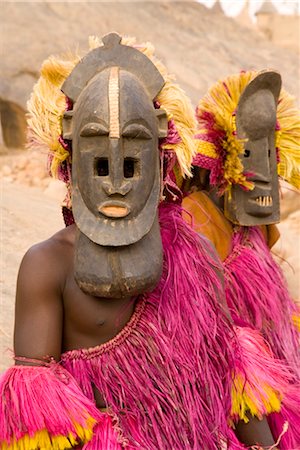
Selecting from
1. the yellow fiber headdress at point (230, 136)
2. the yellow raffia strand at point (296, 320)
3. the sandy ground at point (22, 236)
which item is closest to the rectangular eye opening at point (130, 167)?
the yellow fiber headdress at point (230, 136)

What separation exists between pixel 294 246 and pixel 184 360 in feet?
10.0

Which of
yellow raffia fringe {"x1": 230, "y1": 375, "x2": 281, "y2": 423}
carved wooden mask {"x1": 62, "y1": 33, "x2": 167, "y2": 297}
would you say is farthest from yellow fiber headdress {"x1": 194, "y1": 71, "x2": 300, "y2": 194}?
carved wooden mask {"x1": 62, "y1": 33, "x2": 167, "y2": 297}

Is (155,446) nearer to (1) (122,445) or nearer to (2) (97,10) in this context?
(1) (122,445)

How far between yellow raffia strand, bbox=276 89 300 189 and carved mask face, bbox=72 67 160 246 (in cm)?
155

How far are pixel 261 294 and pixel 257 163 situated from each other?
55cm

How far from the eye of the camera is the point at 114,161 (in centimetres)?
221

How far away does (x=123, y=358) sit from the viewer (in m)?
2.39

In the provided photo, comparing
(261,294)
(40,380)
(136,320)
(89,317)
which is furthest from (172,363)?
(261,294)

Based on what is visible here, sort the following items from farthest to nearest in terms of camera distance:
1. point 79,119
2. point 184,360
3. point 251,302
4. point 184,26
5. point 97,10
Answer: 1. point 184,26
2. point 97,10
3. point 251,302
4. point 184,360
5. point 79,119

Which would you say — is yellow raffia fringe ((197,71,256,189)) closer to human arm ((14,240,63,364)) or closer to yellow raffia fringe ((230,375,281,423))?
yellow raffia fringe ((230,375,281,423))

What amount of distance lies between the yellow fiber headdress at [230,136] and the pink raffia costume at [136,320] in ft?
3.51

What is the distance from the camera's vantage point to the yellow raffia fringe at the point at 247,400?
257cm

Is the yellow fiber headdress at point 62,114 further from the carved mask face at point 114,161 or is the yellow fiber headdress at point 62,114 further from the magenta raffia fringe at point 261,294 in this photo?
the magenta raffia fringe at point 261,294

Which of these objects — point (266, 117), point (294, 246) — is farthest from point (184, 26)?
point (266, 117)
